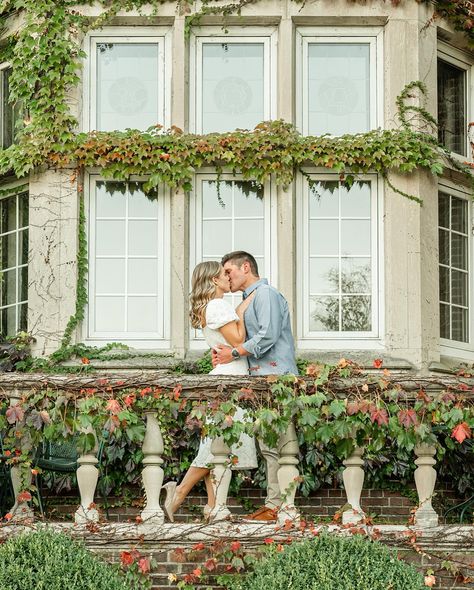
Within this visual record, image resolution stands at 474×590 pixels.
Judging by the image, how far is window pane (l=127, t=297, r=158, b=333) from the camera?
12203 mm

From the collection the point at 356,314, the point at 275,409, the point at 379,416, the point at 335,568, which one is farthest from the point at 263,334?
the point at 356,314

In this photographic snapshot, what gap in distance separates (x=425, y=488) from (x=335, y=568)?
3.57 feet

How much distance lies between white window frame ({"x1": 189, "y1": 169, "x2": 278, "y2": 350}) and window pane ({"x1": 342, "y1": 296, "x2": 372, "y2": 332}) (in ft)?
2.29

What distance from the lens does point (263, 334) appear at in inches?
368

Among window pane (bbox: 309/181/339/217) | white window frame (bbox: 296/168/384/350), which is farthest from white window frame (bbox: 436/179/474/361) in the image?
window pane (bbox: 309/181/339/217)

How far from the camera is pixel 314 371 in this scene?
28.5 ft

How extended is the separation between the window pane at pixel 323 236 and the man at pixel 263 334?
2.61 m

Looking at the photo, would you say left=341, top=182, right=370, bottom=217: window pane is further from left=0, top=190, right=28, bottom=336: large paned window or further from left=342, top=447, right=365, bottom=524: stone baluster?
left=342, top=447, right=365, bottom=524: stone baluster

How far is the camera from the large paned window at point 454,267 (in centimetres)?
1262

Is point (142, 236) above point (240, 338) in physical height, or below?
above

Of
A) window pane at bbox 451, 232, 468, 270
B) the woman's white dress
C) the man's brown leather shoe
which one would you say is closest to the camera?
the man's brown leather shoe

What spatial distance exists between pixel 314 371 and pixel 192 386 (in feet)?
2.52

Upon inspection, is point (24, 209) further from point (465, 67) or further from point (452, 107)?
point (465, 67)

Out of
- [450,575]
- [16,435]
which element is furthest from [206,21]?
[450,575]
